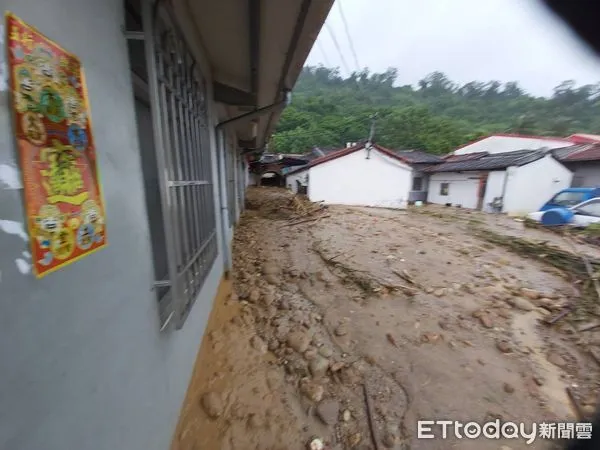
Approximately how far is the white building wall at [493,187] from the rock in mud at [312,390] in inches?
642

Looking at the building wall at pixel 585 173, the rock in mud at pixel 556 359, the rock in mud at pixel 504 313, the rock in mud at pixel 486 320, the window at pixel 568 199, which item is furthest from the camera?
the building wall at pixel 585 173

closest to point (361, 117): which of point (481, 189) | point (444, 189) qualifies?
point (444, 189)

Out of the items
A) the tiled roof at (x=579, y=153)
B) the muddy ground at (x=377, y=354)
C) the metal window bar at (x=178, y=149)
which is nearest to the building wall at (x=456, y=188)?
the tiled roof at (x=579, y=153)

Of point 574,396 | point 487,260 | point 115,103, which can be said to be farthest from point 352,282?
point 115,103

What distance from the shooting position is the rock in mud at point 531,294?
15.5 feet

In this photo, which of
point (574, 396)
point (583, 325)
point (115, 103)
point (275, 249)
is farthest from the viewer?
point (275, 249)

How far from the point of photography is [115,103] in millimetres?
1259

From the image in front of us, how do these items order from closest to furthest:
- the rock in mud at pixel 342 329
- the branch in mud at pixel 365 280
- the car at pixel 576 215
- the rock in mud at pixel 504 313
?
the rock in mud at pixel 342 329
the rock in mud at pixel 504 313
the branch in mud at pixel 365 280
the car at pixel 576 215

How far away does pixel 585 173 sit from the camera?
13.1m

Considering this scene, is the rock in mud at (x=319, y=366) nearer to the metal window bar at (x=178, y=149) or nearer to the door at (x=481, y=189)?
the metal window bar at (x=178, y=149)

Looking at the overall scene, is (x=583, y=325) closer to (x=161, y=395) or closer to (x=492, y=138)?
(x=161, y=395)

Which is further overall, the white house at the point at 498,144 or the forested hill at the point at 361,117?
the white house at the point at 498,144

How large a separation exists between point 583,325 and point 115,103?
19.7ft

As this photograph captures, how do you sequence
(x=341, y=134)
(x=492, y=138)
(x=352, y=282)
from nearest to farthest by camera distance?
1. (x=352, y=282)
2. (x=492, y=138)
3. (x=341, y=134)
